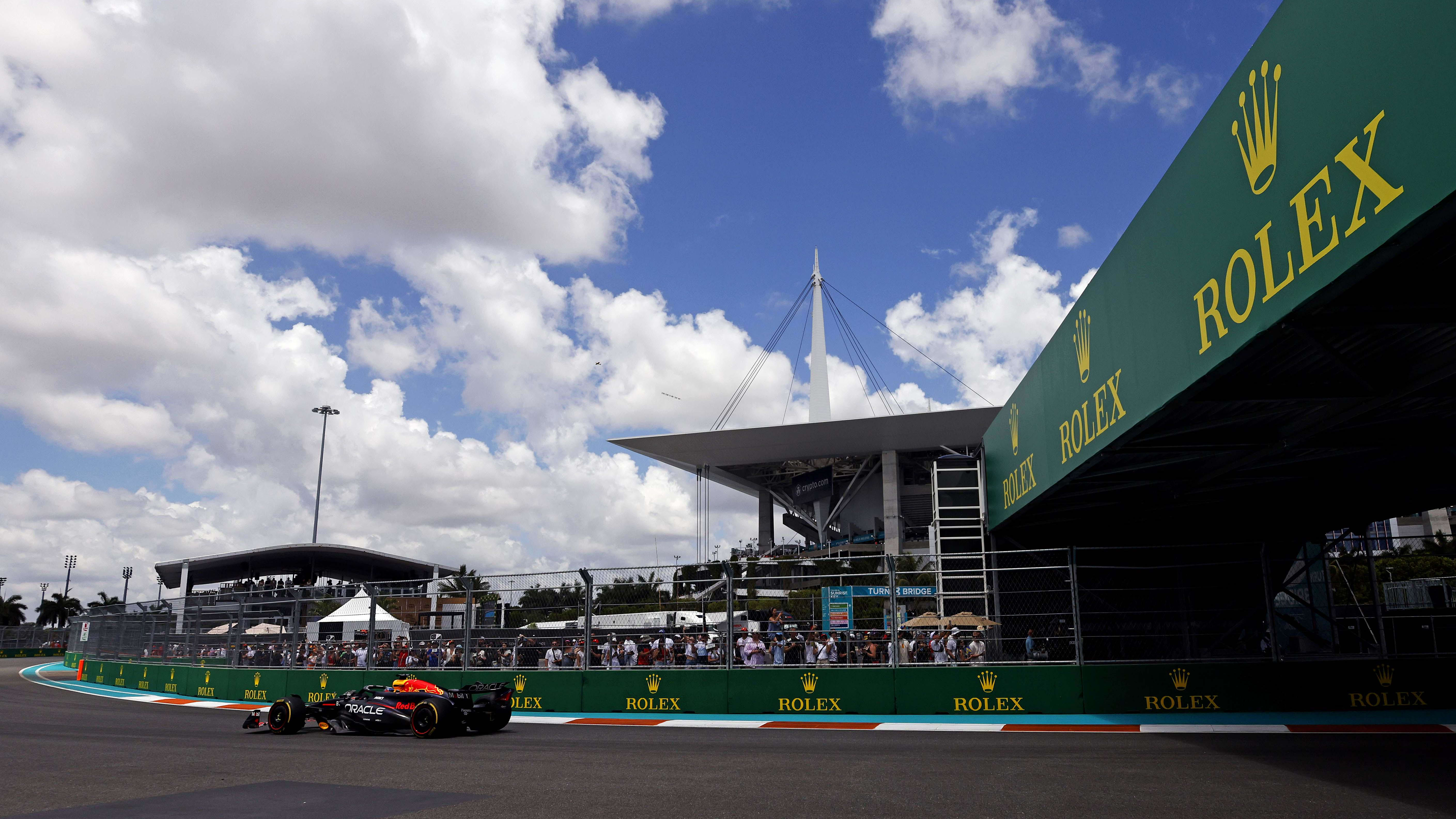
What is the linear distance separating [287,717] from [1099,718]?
1178 centimetres

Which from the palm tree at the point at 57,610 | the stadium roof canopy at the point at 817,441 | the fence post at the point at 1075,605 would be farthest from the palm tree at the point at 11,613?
the fence post at the point at 1075,605

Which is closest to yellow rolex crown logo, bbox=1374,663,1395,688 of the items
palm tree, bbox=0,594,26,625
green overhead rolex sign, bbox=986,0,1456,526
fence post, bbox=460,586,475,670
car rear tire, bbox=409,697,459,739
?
green overhead rolex sign, bbox=986,0,1456,526

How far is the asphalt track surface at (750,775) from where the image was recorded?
6.90m

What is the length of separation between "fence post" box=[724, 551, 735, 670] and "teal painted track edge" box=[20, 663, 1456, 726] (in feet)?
3.03

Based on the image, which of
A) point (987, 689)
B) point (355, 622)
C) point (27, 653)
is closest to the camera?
point (987, 689)

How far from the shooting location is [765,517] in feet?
276

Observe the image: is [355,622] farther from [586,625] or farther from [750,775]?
[750,775]

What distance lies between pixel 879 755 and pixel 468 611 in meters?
9.74

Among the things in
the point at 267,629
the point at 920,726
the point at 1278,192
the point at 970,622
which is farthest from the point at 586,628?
the point at 1278,192

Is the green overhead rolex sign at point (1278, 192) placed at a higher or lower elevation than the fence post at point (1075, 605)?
higher

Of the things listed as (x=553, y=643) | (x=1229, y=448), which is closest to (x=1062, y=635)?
(x=1229, y=448)

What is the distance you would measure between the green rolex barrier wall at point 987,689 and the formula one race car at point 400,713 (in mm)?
3023

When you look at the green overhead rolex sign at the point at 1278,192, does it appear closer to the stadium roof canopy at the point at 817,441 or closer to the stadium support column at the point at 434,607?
the stadium support column at the point at 434,607

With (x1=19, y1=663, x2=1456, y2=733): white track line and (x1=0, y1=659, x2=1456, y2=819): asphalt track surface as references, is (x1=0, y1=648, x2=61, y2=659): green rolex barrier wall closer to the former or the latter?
(x1=19, y1=663, x2=1456, y2=733): white track line
